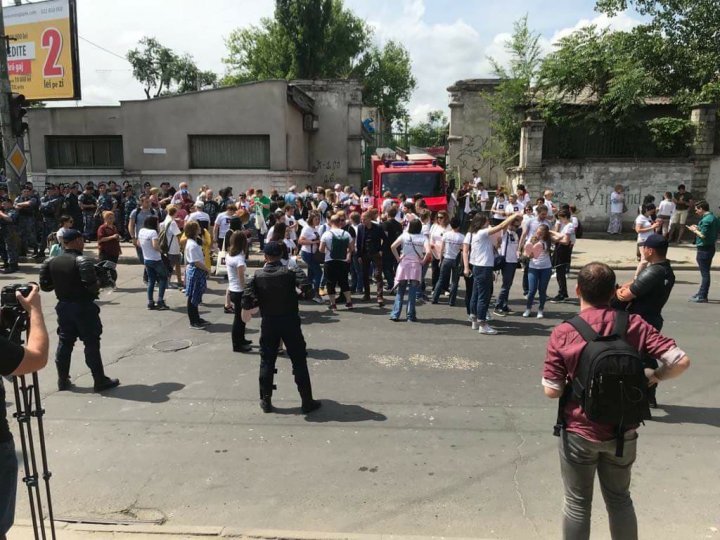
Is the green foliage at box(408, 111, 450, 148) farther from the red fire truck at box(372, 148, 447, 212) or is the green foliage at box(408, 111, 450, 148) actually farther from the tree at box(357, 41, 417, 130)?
the red fire truck at box(372, 148, 447, 212)

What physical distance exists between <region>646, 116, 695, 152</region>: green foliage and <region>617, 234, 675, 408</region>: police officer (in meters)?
17.1

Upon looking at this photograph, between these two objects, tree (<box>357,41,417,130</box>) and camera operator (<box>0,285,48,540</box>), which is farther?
tree (<box>357,41,417,130</box>)

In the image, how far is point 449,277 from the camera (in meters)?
11.0

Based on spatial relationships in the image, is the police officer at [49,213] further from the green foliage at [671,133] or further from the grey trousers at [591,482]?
the green foliage at [671,133]

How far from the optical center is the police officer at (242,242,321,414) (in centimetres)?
577

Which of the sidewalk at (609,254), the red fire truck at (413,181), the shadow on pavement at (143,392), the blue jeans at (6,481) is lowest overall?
the shadow on pavement at (143,392)

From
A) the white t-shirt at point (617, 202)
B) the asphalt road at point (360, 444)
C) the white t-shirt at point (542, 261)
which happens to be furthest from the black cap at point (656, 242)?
the white t-shirt at point (617, 202)

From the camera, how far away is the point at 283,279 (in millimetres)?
5777

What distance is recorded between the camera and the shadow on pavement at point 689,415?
18.6 ft

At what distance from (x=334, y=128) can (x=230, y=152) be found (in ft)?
24.9

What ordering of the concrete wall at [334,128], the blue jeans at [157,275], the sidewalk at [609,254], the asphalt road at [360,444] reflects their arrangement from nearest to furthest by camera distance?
1. the asphalt road at [360,444]
2. the blue jeans at [157,275]
3. the sidewalk at [609,254]
4. the concrete wall at [334,128]

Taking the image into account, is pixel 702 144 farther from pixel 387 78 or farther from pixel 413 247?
pixel 387 78

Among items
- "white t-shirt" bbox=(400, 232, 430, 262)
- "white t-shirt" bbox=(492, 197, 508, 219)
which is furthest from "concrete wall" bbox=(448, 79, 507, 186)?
"white t-shirt" bbox=(400, 232, 430, 262)

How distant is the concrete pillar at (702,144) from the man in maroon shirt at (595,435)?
1975cm
